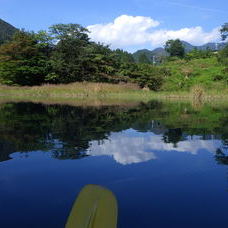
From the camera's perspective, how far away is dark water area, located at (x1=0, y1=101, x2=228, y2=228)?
3.38 metres

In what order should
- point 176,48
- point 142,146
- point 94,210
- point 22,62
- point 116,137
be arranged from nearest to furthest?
point 94,210 → point 142,146 → point 116,137 → point 22,62 → point 176,48

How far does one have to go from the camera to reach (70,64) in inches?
1260

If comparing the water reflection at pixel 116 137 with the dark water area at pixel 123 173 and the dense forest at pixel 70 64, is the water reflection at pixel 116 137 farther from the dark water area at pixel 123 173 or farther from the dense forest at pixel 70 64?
the dense forest at pixel 70 64

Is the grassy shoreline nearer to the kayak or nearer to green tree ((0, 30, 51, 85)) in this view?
green tree ((0, 30, 51, 85))

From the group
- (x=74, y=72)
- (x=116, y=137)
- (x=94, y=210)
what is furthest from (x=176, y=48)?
(x=94, y=210)

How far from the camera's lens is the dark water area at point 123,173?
338cm

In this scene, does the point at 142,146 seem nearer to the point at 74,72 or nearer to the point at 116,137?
the point at 116,137

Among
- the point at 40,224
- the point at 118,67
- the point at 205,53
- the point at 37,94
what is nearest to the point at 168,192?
the point at 40,224

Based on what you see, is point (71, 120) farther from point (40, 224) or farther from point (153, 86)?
point (153, 86)

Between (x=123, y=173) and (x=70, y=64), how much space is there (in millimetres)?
28032

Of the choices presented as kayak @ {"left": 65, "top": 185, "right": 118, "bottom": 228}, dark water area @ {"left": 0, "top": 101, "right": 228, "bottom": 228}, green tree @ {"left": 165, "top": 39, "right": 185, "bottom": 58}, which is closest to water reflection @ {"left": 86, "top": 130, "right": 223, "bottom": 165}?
dark water area @ {"left": 0, "top": 101, "right": 228, "bottom": 228}

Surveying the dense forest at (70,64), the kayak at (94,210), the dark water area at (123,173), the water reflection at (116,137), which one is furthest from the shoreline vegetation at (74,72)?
the kayak at (94,210)

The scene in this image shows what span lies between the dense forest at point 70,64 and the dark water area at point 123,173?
2269 cm

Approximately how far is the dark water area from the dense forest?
22.7 m
